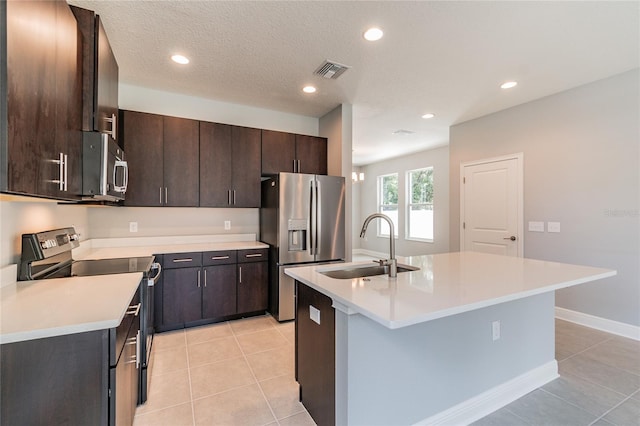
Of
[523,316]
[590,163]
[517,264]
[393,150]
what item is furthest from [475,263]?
[393,150]

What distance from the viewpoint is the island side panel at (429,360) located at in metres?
1.44

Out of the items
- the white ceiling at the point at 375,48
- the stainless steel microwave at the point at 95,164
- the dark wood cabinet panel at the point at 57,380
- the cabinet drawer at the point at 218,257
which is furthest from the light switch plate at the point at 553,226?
the stainless steel microwave at the point at 95,164

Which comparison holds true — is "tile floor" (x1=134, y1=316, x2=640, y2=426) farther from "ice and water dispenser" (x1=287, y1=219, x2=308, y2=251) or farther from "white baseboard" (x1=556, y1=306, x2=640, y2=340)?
"ice and water dispenser" (x1=287, y1=219, x2=308, y2=251)

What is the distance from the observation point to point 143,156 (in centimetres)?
312

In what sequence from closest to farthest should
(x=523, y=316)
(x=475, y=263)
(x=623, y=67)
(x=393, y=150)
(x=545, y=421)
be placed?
(x=545, y=421) → (x=523, y=316) → (x=475, y=263) → (x=623, y=67) → (x=393, y=150)

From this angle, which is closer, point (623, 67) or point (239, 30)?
point (239, 30)

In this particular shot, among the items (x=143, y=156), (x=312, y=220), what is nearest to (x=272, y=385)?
(x=312, y=220)

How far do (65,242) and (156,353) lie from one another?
49.5 inches

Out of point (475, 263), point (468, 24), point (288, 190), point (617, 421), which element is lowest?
point (617, 421)

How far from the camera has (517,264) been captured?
2121mm

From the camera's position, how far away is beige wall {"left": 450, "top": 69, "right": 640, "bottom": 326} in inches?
116

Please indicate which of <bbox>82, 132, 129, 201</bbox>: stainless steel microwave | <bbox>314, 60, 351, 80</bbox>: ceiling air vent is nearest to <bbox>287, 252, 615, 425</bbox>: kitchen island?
<bbox>82, 132, 129, 201</bbox>: stainless steel microwave

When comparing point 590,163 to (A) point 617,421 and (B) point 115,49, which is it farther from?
(B) point 115,49

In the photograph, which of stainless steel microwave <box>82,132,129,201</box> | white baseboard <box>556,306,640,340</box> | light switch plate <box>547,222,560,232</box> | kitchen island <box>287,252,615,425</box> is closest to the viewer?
kitchen island <box>287,252,615,425</box>
